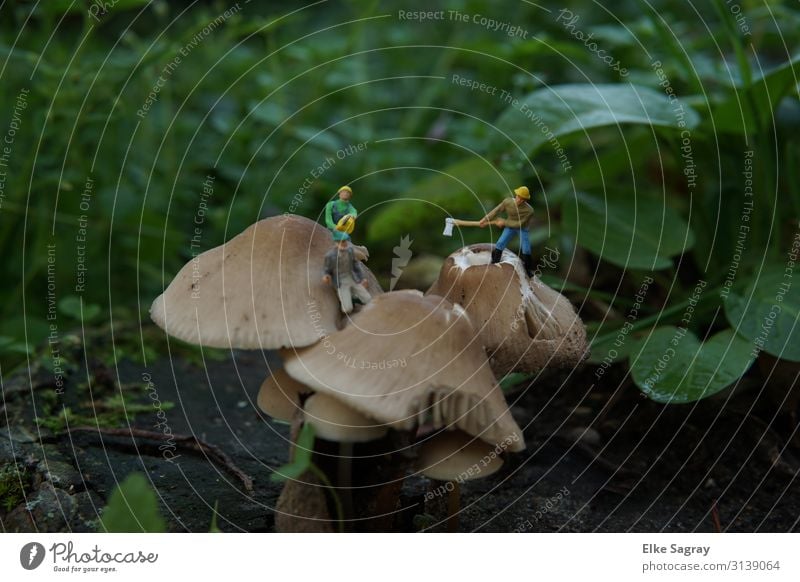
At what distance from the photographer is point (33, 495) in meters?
1.34

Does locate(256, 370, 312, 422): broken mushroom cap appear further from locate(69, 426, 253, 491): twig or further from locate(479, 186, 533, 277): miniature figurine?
locate(479, 186, 533, 277): miniature figurine

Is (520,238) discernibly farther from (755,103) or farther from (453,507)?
(755,103)

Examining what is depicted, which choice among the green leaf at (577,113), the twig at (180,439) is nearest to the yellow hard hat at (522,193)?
the green leaf at (577,113)

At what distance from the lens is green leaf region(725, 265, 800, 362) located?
1511mm

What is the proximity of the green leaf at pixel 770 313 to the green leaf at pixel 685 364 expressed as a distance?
4 cm

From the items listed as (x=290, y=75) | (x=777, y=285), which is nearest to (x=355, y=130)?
(x=290, y=75)

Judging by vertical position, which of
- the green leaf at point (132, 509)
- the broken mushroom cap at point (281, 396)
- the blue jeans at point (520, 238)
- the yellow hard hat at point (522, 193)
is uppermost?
the yellow hard hat at point (522, 193)

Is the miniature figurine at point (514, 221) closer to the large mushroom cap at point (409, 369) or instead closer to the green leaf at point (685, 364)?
the large mushroom cap at point (409, 369)

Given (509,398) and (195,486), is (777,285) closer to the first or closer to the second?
(509,398)

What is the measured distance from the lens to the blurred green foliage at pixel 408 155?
1865 mm

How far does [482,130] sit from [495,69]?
0.44 meters

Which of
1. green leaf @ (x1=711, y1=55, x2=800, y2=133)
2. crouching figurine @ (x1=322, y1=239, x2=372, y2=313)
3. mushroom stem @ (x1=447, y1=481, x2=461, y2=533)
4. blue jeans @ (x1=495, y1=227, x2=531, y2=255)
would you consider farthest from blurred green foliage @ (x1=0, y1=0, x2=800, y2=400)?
crouching figurine @ (x1=322, y1=239, x2=372, y2=313)

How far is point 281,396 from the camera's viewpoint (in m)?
1.28
